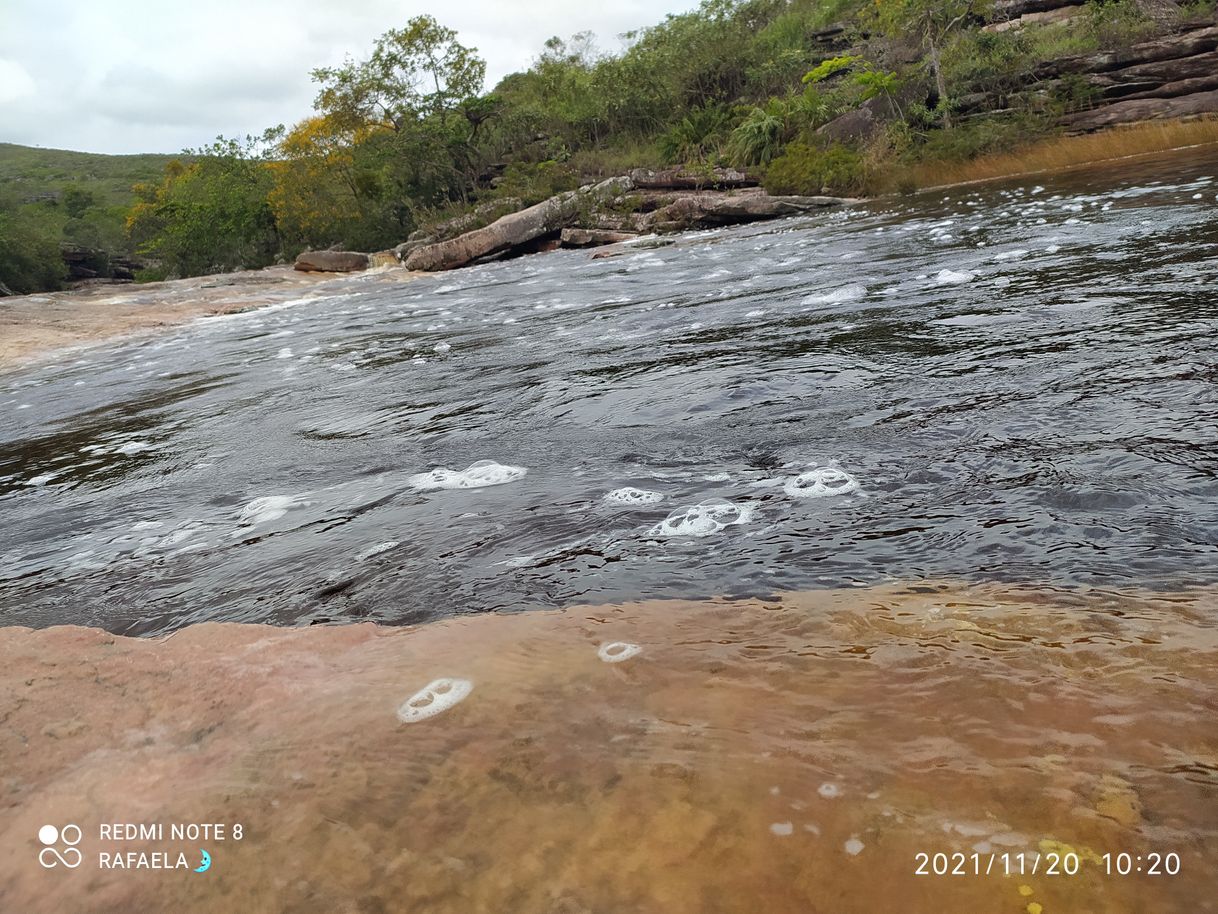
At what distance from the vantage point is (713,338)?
5.72 meters

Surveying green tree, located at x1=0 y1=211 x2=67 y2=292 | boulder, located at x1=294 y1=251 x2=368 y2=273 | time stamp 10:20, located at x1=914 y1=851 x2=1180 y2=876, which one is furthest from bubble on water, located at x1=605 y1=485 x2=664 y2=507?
green tree, located at x1=0 y1=211 x2=67 y2=292

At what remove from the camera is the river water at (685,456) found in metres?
2.18

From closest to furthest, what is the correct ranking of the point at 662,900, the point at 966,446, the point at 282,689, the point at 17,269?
the point at 662,900, the point at 282,689, the point at 966,446, the point at 17,269

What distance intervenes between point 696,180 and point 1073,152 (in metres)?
10.7

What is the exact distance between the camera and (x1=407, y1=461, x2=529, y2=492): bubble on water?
325 cm

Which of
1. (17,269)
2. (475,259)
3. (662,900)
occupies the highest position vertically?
(17,269)

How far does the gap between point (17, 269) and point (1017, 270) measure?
39282 mm

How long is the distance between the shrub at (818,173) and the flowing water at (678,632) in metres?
18.2

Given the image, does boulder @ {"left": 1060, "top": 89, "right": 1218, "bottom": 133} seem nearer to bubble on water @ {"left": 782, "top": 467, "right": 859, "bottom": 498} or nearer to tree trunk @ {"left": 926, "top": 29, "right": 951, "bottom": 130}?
tree trunk @ {"left": 926, "top": 29, "right": 951, "bottom": 130}

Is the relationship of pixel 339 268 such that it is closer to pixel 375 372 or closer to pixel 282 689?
pixel 375 372

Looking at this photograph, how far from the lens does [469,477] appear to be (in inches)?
131

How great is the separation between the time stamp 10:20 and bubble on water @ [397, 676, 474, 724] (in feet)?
3.20

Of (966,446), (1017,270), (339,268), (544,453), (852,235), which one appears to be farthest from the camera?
(339,268)

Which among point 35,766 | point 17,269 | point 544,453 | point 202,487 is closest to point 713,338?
point 544,453
